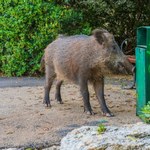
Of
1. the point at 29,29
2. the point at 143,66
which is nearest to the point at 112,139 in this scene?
the point at 143,66

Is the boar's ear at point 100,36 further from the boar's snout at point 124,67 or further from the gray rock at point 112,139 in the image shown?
the gray rock at point 112,139

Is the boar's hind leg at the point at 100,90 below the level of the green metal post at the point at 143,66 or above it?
below

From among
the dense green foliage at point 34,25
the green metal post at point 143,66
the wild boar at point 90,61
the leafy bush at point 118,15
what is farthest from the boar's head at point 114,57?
the leafy bush at point 118,15

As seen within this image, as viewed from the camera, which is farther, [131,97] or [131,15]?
[131,15]

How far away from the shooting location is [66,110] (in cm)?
843

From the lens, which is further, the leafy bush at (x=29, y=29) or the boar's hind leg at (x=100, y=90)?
the leafy bush at (x=29, y=29)

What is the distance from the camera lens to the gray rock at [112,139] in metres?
3.91

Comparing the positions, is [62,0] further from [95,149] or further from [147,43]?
[95,149]

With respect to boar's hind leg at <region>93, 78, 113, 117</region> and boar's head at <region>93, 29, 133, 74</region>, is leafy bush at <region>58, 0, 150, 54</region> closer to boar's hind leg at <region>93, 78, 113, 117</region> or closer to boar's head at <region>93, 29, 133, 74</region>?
boar's hind leg at <region>93, 78, 113, 117</region>

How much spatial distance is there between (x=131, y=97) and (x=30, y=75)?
4.30m

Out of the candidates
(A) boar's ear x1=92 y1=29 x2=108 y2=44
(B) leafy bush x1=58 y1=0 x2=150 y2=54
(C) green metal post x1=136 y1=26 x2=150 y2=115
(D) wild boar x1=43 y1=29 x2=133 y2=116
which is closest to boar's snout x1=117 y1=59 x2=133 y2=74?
(D) wild boar x1=43 y1=29 x2=133 y2=116

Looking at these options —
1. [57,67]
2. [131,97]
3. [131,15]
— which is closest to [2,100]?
[57,67]

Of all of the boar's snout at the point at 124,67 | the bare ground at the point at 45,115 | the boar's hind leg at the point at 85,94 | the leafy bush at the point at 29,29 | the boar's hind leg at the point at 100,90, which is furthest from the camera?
the leafy bush at the point at 29,29

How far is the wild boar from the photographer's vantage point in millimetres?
7820
